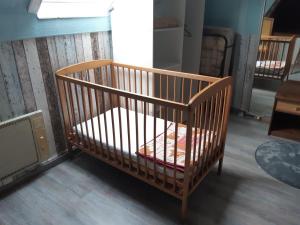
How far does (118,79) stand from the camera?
A: 2.44 m

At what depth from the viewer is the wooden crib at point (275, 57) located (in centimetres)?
259

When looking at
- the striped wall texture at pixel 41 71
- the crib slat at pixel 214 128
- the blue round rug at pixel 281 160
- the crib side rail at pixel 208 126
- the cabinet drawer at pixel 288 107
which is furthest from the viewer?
the cabinet drawer at pixel 288 107

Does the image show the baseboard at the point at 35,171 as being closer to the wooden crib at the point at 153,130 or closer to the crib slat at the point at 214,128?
the wooden crib at the point at 153,130

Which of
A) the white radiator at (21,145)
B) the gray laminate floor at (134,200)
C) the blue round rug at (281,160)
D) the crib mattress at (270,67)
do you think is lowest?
the gray laminate floor at (134,200)

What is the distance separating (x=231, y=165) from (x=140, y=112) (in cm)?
99

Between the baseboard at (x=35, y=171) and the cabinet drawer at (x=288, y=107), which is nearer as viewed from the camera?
the baseboard at (x=35, y=171)

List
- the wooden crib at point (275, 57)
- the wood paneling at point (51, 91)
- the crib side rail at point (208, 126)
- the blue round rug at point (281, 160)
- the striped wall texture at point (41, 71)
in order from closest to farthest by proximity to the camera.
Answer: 1. the crib side rail at point (208, 126)
2. the striped wall texture at point (41, 71)
3. the wood paneling at point (51, 91)
4. the blue round rug at point (281, 160)
5. the wooden crib at point (275, 57)

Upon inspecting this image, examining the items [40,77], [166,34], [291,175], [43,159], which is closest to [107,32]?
[166,34]

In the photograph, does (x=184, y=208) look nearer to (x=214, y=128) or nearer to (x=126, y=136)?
(x=214, y=128)

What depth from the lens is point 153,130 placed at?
69.6 inches

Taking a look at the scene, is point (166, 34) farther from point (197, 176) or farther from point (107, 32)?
point (197, 176)

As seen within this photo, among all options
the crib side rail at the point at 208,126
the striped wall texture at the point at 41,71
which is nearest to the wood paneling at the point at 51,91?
the striped wall texture at the point at 41,71

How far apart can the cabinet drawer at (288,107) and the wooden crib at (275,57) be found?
1.33 feet

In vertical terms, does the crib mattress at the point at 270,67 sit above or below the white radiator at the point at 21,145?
above
